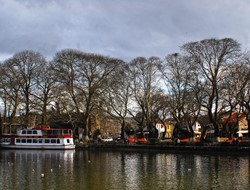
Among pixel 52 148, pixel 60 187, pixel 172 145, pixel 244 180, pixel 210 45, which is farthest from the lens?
pixel 52 148

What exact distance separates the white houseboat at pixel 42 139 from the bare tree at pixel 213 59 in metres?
25.8

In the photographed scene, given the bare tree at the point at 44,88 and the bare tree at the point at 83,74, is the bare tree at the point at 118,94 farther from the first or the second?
the bare tree at the point at 44,88

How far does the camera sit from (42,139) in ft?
224

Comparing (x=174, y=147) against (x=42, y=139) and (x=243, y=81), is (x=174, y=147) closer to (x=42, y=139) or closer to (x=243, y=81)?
(x=243, y=81)

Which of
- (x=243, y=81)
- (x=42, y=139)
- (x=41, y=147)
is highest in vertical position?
(x=243, y=81)

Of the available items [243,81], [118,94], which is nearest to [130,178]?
[243,81]

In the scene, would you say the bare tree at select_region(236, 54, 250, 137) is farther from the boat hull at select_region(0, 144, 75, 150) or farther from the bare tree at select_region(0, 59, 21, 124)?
the bare tree at select_region(0, 59, 21, 124)

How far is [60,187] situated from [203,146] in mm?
34720

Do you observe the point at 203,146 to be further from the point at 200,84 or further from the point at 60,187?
the point at 60,187

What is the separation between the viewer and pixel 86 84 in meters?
69.2

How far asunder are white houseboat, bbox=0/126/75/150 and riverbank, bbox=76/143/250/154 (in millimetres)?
3213

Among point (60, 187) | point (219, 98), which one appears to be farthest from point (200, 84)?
point (60, 187)

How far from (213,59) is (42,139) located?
3394 centimetres

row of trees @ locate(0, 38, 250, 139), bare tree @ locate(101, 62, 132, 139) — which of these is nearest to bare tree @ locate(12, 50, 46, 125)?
row of trees @ locate(0, 38, 250, 139)
